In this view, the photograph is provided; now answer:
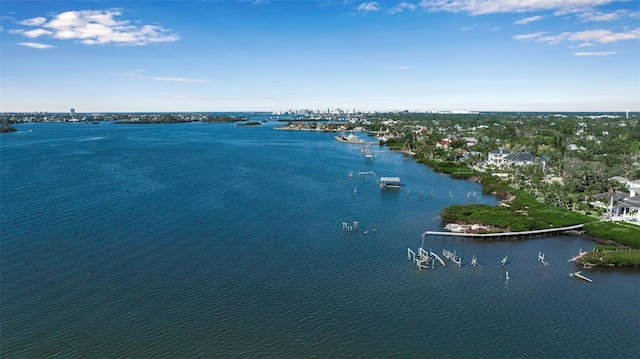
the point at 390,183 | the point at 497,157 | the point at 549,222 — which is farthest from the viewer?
the point at 497,157

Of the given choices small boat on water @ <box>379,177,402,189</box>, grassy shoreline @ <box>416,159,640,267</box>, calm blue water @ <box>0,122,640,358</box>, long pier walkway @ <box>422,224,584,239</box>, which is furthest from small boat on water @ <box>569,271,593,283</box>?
small boat on water @ <box>379,177,402,189</box>

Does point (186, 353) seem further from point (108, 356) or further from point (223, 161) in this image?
point (223, 161)

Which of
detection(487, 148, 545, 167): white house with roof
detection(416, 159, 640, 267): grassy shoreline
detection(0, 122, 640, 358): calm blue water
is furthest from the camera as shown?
detection(487, 148, 545, 167): white house with roof

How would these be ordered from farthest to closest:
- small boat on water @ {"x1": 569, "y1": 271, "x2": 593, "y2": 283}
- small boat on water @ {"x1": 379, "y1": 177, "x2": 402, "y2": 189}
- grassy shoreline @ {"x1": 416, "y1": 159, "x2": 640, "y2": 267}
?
small boat on water @ {"x1": 379, "y1": 177, "x2": 402, "y2": 189} < grassy shoreline @ {"x1": 416, "y1": 159, "x2": 640, "y2": 267} < small boat on water @ {"x1": 569, "y1": 271, "x2": 593, "y2": 283}

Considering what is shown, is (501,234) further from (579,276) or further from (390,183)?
(390,183)

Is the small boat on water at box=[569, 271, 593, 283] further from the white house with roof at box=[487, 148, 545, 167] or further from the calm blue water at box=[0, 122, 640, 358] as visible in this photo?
the white house with roof at box=[487, 148, 545, 167]

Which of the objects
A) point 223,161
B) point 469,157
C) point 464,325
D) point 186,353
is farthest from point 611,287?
point 223,161

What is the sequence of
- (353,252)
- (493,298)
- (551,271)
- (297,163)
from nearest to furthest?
(493,298) → (551,271) → (353,252) → (297,163)

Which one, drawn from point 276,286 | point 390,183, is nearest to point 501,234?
point 276,286
